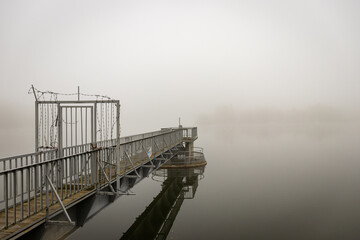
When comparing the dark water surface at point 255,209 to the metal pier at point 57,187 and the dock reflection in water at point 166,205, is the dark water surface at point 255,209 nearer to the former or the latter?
the dock reflection in water at point 166,205

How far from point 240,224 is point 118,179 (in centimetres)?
1199

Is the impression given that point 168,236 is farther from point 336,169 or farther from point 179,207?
point 336,169

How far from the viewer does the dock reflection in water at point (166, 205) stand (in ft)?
52.8

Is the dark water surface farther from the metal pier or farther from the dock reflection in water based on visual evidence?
the metal pier

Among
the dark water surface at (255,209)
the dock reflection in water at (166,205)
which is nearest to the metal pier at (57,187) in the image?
the dock reflection in water at (166,205)

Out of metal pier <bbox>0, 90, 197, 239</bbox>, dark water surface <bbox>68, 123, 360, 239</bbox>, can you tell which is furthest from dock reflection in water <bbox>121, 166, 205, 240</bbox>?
metal pier <bbox>0, 90, 197, 239</bbox>

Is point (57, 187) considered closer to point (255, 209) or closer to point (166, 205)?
point (166, 205)

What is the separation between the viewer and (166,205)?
2197 cm

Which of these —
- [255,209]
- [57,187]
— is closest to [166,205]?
[255,209]

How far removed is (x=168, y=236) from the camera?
Answer: 53.5 ft

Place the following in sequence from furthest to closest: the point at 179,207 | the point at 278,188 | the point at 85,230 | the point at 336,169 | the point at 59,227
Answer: the point at 336,169
the point at 278,188
the point at 179,207
the point at 85,230
the point at 59,227

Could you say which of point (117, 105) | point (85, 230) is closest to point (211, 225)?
point (85, 230)

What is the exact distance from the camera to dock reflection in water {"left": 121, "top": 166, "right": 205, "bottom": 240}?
52.8 feet

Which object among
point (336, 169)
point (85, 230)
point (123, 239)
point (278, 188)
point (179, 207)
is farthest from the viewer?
point (336, 169)
